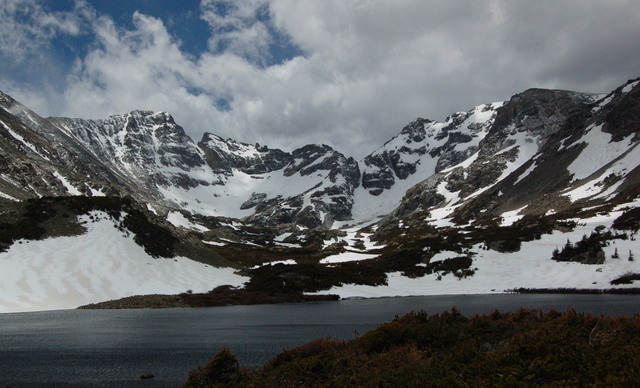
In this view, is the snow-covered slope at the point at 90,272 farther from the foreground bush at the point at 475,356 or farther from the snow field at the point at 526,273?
the foreground bush at the point at 475,356

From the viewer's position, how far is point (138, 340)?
31375 millimetres

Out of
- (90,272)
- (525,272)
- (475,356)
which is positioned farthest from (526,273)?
(90,272)

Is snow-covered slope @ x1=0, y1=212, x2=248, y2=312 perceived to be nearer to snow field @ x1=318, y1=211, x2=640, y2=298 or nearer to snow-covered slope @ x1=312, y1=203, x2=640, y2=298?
snow field @ x1=318, y1=211, x2=640, y2=298

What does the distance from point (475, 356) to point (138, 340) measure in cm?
2430

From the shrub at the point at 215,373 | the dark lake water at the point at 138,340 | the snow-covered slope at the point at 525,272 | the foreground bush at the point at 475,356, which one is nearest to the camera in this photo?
the foreground bush at the point at 475,356

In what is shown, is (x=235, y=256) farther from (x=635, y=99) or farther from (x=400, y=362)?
(x=635, y=99)

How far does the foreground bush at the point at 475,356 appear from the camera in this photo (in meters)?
12.8

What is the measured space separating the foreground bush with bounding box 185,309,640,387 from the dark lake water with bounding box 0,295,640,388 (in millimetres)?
6070

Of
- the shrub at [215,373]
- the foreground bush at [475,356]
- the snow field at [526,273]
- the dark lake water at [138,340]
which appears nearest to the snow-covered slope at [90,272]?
the dark lake water at [138,340]

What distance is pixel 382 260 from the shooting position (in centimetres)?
10300

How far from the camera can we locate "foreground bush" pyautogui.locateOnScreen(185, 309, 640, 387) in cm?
1282

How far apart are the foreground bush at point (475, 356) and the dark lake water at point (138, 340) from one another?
6.07 m

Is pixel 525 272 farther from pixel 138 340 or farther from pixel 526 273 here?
pixel 138 340

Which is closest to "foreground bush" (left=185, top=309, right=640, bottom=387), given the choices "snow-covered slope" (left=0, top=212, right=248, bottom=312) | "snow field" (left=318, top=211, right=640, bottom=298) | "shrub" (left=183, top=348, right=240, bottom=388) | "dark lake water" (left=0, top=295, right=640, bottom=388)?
"shrub" (left=183, top=348, right=240, bottom=388)
